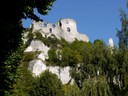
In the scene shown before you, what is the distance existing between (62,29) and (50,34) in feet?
18.5

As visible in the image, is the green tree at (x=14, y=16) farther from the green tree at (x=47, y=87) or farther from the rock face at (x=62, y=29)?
the rock face at (x=62, y=29)

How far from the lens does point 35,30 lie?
248ft

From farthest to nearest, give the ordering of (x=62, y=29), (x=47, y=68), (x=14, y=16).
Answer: (x=62, y=29), (x=47, y=68), (x=14, y=16)

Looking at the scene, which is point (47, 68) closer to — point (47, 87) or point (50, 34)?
point (50, 34)

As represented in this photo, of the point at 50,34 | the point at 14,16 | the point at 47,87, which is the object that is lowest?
the point at 14,16

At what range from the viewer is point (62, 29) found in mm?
81750

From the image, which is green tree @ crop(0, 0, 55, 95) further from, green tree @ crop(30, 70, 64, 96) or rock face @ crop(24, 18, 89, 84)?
rock face @ crop(24, 18, 89, 84)

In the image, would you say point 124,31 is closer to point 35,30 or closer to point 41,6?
point 41,6

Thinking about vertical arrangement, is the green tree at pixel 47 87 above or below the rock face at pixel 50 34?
below

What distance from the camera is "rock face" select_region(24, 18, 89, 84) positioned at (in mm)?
62969

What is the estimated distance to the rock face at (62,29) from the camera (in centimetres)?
7866

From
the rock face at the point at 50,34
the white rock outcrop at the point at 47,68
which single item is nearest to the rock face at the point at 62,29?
the rock face at the point at 50,34

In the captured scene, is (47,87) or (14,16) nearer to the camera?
(14,16)

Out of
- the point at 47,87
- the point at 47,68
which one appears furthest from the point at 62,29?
the point at 47,87
